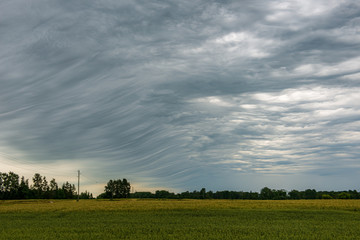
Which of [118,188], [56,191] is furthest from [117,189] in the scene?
[56,191]

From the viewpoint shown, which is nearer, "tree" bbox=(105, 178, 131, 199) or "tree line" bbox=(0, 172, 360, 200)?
"tree line" bbox=(0, 172, 360, 200)

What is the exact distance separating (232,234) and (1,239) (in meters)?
20.5

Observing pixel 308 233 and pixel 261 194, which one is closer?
pixel 308 233

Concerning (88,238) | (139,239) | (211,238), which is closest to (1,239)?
(88,238)

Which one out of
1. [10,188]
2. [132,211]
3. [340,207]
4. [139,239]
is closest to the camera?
[139,239]

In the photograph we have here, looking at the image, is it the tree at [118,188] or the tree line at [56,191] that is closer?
the tree line at [56,191]

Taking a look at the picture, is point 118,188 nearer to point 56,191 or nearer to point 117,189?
point 117,189

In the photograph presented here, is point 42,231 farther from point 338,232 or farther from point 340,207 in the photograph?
point 340,207

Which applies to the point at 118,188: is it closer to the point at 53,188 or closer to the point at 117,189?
the point at 117,189

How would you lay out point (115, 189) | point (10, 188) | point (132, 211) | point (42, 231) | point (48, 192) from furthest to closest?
point (115, 189), point (48, 192), point (10, 188), point (132, 211), point (42, 231)

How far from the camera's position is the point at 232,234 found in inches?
1078

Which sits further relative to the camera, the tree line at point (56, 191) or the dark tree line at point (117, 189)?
the dark tree line at point (117, 189)

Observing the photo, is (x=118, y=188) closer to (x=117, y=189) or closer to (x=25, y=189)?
(x=117, y=189)

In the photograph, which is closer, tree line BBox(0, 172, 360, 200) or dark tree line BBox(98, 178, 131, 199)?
tree line BBox(0, 172, 360, 200)
